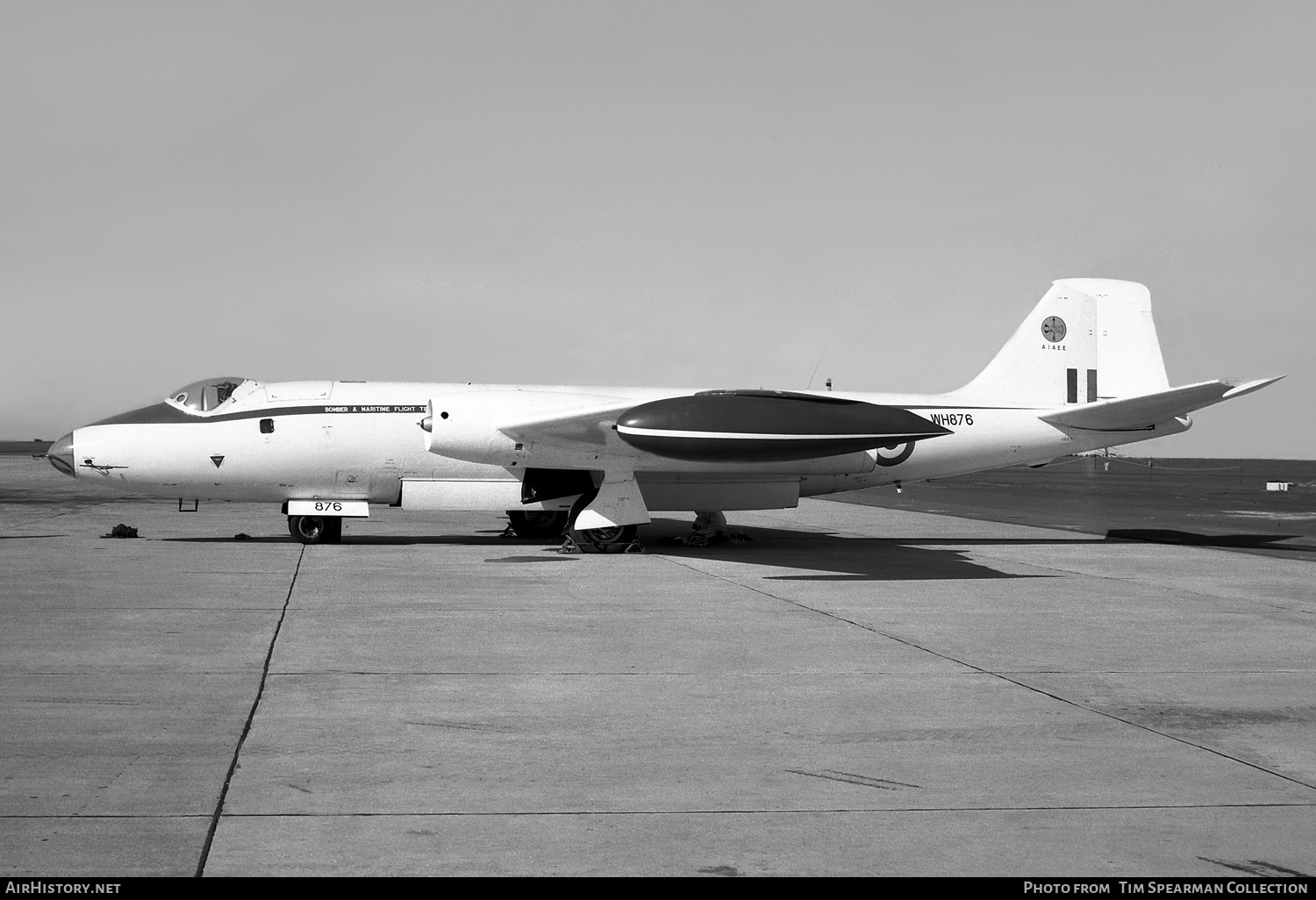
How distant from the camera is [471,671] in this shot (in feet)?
26.4

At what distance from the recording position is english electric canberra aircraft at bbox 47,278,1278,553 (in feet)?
50.4

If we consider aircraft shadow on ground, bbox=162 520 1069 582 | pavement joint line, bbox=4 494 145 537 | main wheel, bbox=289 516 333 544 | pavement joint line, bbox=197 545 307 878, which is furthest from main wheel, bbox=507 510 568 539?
pavement joint line, bbox=197 545 307 878

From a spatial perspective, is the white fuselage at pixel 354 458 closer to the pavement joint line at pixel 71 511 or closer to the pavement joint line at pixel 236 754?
the pavement joint line at pixel 71 511

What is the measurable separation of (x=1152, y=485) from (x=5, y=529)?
44.3m

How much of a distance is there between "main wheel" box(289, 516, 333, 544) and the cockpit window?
6.96 feet

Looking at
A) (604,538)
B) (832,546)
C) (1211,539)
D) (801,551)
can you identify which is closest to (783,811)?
(604,538)

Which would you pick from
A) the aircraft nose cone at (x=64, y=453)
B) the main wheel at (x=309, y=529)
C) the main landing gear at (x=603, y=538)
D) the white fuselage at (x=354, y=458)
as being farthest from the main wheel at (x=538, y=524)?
the aircraft nose cone at (x=64, y=453)

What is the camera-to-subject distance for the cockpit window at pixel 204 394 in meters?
17.4

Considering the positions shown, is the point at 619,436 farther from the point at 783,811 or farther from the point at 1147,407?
the point at 783,811

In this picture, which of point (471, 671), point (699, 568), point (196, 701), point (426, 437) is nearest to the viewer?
point (196, 701)

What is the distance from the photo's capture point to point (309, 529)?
1817 cm

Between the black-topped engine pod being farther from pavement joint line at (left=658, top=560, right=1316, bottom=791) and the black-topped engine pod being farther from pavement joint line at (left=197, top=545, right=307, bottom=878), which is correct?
pavement joint line at (left=197, top=545, right=307, bottom=878)

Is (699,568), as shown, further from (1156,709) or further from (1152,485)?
(1152,485)
